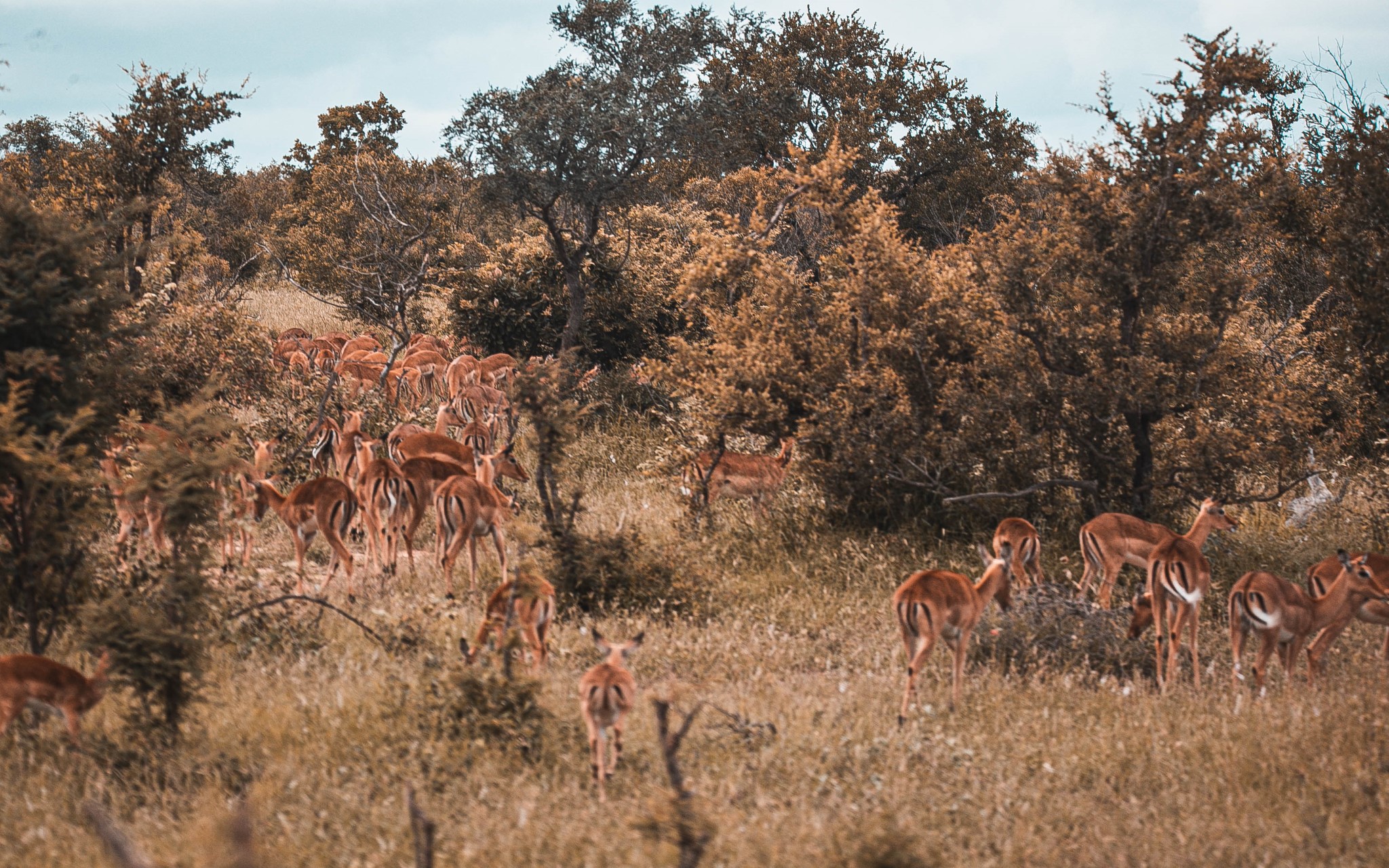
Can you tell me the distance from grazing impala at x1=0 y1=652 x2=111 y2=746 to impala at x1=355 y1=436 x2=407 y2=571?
3741mm

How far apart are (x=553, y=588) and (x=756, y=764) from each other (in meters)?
2.13

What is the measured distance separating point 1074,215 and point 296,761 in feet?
26.8

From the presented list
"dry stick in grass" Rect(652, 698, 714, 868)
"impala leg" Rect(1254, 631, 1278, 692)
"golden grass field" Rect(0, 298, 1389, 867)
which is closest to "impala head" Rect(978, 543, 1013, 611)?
"golden grass field" Rect(0, 298, 1389, 867)

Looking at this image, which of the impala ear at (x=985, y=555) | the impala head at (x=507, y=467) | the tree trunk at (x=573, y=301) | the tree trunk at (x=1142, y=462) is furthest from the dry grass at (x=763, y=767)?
the tree trunk at (x=573, y=301)

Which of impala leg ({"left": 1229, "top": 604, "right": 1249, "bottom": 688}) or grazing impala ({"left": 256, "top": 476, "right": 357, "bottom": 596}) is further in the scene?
grazing impala ({"left": 256, "top": 476, "right": 357, "bottom": 596})

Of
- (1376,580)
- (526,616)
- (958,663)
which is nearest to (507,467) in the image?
(526,616)

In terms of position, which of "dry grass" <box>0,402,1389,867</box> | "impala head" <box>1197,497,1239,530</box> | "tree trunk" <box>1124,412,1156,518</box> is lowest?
"dry grass" <box>0,402,1389,867</box>

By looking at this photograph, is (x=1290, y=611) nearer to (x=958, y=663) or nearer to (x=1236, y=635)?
(x=1236, y=635)

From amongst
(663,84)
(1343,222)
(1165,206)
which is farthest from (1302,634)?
(663,84)

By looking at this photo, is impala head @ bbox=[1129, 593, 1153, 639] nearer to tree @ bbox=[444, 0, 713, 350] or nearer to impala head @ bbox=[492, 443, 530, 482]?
impala head @ bbox=[492, 443, 530, 482]

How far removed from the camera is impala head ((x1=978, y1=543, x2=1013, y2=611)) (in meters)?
7.90

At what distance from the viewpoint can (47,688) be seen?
610 centimetres

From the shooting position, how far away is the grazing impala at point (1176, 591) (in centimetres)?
794

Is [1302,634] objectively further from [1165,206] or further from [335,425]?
[335,425]
